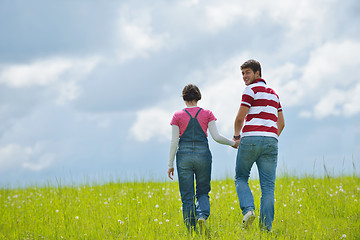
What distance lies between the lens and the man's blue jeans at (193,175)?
22.7 feet

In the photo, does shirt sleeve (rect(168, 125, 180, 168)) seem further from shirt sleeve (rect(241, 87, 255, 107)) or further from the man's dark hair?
the man's dark hair

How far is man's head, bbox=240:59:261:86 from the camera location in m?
7.14

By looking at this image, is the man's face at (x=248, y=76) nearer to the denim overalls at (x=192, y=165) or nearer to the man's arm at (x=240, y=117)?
the man's arm at (x=240, y=117)

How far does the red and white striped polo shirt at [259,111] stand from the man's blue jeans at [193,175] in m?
0.92

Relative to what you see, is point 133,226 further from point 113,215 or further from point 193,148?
point 193,148

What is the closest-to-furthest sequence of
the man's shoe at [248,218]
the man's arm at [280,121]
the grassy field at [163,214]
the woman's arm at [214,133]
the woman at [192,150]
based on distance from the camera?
the man's shoe at [248,218]
the woman at [192,150]
the woman's arm at [214,133]
the grassy field at [163,214]
the man's arm at [280,121]

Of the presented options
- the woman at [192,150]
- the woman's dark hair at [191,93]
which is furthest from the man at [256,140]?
the woman's dark hair at [191,93]

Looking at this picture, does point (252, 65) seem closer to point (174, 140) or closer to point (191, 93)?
point (191, 93)

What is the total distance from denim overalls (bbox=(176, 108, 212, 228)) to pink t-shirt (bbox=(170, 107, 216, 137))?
61 millimetres

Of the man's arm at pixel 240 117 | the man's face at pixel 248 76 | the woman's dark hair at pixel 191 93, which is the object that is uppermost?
the man's face at pixel 248 76

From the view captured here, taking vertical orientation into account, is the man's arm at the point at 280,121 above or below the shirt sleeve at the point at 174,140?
above

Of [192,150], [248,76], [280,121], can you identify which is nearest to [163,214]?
[192,150]

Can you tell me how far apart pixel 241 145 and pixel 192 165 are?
103 cm

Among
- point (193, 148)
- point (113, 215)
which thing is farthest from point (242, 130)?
point (113, 215)
